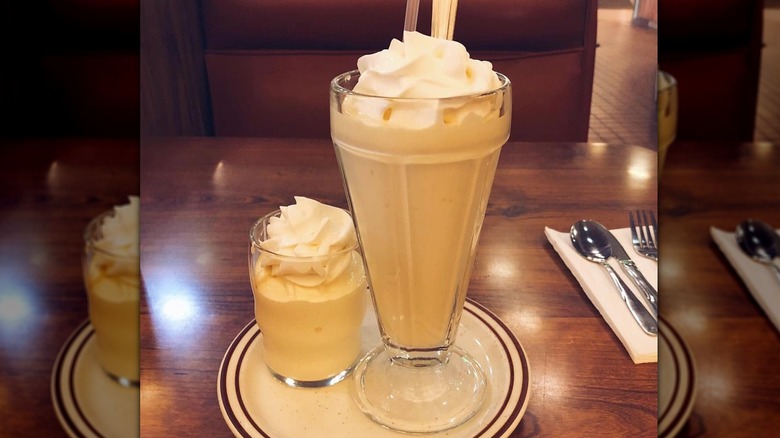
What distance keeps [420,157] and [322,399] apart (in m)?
0.13

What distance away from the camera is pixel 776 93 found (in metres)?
0.09

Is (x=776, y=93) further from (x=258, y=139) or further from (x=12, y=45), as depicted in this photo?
(x=258, y=139)

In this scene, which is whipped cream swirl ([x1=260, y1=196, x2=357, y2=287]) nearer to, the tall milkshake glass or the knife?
Answer: the tall milkshake glass

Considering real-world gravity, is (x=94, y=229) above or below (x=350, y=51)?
above

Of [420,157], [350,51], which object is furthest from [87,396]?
[350,51]

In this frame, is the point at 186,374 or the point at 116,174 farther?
the point at 186,374

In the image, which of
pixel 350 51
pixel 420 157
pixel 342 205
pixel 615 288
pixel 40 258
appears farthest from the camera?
pixel 350 51

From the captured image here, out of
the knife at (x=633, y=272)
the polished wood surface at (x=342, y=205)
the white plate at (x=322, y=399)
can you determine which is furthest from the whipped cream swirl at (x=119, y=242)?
the knife at (x=633, y=272)

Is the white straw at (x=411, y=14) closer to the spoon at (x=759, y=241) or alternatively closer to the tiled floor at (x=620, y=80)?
the spoon at (x=759, y=241)

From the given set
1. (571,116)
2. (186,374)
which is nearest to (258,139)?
(186,374)

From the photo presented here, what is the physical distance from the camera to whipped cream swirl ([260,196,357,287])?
0.31m

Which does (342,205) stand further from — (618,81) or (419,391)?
(618,81)

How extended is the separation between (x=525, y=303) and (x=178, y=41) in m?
0.73

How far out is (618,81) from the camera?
3.07ft
